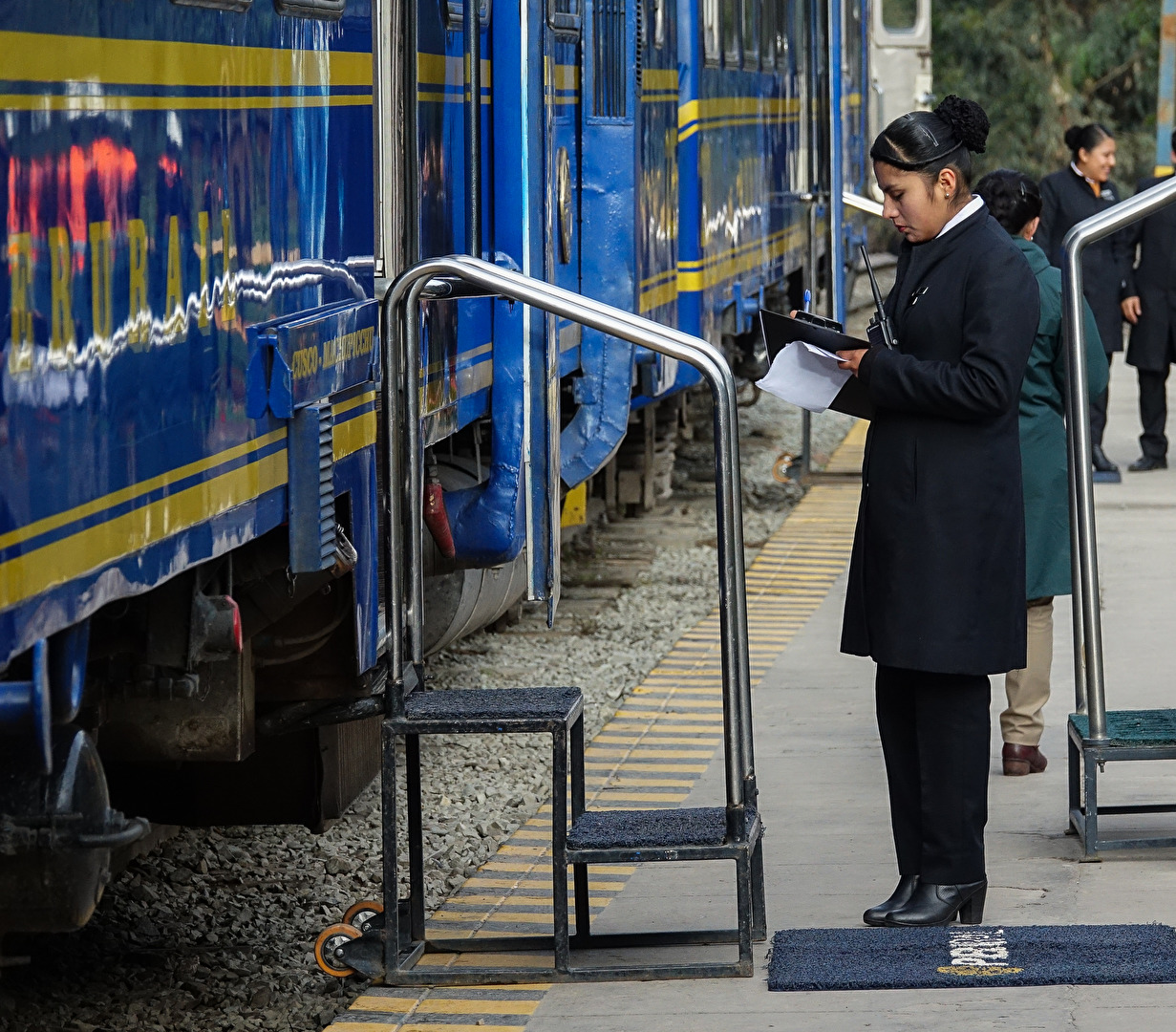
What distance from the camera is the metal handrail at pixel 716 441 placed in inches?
173

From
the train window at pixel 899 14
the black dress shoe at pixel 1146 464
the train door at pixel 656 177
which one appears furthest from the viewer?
the train window at pixel 899 14

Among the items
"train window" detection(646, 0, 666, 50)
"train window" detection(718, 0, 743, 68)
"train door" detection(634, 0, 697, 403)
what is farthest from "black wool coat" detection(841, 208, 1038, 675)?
"train window" detection(718, 0, 743, 68)

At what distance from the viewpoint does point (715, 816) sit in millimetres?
4738

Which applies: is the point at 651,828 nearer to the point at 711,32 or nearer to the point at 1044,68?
the point at 711,32

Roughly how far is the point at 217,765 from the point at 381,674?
515 millimetres

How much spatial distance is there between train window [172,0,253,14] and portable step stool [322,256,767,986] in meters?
0.67

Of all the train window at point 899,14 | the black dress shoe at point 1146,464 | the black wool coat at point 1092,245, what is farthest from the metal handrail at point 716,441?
the train window at point 899,14

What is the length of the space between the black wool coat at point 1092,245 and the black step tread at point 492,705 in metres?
7.84

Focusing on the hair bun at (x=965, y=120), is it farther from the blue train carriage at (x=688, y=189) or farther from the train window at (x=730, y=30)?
the train window at (x=730, y=30)

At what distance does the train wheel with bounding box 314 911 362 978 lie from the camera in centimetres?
487

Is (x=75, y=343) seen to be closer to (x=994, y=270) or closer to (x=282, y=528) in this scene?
(x=282, y=528)

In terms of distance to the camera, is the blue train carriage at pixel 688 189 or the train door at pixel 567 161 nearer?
the train door at pixel 567 161

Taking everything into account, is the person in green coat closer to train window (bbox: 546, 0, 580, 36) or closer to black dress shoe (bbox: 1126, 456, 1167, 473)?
train window (bbox: 546, 0, 580, 36)

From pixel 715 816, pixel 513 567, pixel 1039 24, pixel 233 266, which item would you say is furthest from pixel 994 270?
pixel 1039 24
